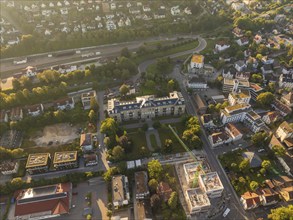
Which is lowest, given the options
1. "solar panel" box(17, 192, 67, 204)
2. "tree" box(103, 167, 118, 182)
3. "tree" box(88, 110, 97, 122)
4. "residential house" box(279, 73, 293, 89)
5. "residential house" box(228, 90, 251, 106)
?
"solar panel" box(17, 192, 67, 204)

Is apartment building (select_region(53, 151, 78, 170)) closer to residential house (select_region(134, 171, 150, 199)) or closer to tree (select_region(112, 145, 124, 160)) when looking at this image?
tree (select_region(112, 145, 124, 160))

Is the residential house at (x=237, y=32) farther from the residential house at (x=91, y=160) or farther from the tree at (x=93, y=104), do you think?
the residential house at (x=91, y=160)

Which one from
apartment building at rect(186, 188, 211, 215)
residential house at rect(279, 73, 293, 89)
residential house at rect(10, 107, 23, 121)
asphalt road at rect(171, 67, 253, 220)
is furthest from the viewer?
residential house at rect(279, 73, 293, 89)

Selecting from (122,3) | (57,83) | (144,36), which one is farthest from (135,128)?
(122,3)

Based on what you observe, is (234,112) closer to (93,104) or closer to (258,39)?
(93,104)

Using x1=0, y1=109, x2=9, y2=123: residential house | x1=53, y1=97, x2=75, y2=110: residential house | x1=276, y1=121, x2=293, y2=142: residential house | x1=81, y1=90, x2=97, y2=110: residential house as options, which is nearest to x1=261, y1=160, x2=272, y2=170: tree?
x1=276, y1=121, x2=293, y2=142: residential house

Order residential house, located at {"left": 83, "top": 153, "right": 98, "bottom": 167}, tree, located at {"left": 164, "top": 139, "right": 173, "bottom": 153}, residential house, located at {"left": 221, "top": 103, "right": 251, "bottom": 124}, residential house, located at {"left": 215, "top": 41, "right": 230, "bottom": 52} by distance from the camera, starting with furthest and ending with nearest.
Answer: residential house, located at {"left": 215, "top": 41, "right": 230, "bottom": 52} → residential house, located at {"left": 221, "top": 103, "right": 251, "bottom": 124} → tree, located at {"left": 164, "top": 139, "right": 173, "bottom": 153} → residential house, located at {"left": 83, "top": 153, "right": 98, "bottom": 167}

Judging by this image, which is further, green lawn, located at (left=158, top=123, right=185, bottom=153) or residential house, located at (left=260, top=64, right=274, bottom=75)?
residential house, located at (left=260, top=64, right=274, bottom=75)
